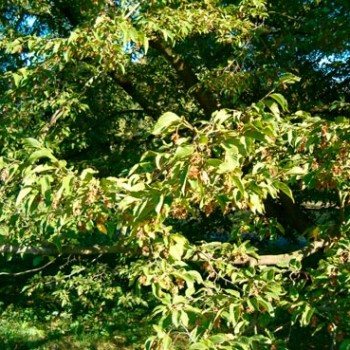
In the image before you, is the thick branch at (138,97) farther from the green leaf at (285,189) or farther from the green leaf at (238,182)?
the green leaf at (238,182)

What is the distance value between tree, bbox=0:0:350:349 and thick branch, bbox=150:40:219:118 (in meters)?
0.02

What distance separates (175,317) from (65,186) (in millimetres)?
664

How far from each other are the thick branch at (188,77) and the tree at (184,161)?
0.06 ft

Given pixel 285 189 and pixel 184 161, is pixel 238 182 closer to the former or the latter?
pixel 184 161

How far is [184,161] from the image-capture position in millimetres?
1604

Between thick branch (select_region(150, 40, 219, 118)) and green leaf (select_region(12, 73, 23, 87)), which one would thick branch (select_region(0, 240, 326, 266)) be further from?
thick branch (select_region(150, 40, 219, 118))

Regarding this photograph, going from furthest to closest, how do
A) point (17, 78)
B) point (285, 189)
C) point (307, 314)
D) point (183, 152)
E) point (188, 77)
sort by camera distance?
point (188, 77) → point (17, 78) → point (307, 314) → point (285, 189) → point (183, 152)

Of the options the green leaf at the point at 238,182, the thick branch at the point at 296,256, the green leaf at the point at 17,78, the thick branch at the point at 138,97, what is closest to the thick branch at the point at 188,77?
the thick branch at the point at 138,97

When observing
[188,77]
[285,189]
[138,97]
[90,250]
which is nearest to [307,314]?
[285,189]

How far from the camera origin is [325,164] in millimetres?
2500

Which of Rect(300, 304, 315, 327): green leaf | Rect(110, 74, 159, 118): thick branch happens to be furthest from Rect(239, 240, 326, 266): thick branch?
Rect(110, 74, 159, 118): thick branch

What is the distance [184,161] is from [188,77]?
4.21 metres

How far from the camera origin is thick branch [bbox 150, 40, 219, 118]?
5.20 m

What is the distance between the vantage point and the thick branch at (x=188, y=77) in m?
5.20
